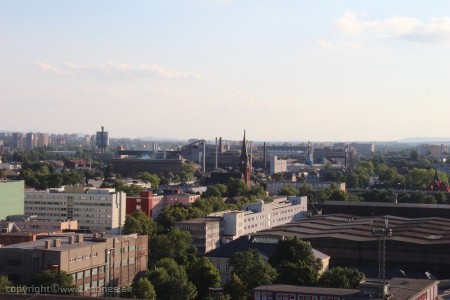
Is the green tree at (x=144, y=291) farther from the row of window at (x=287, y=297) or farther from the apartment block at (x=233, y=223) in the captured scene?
the apartment block at (x=233, y=223)

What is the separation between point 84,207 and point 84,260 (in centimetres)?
2809

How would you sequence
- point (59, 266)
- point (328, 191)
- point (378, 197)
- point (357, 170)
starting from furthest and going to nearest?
point (357, 170) → point (328, 191) → point (378, 197) → point (59, 266)

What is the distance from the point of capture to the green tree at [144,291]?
3900 centimetres

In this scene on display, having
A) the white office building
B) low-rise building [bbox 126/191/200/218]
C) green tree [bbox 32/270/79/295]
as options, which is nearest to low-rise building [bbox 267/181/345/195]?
low-rise building [bbox 126/191/200/218]

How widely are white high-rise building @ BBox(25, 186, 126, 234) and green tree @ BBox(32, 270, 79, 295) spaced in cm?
2856

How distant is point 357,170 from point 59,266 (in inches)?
4718

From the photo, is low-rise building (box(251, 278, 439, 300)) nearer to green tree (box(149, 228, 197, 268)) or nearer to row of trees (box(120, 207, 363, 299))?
row of trees (box(120, 207, 363, 299))

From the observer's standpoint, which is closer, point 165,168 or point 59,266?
point 59,266

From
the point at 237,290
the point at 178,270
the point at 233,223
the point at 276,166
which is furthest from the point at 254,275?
the point at 276,166

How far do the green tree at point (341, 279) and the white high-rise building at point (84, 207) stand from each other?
27773mm

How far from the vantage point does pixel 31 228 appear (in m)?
59.7

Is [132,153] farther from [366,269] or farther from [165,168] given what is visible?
[366,269]

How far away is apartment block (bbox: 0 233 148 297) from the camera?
4072 centimetres

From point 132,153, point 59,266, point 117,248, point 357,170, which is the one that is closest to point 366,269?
point 117,248
